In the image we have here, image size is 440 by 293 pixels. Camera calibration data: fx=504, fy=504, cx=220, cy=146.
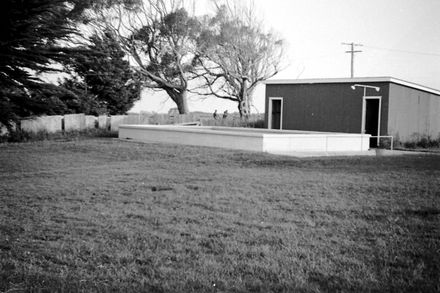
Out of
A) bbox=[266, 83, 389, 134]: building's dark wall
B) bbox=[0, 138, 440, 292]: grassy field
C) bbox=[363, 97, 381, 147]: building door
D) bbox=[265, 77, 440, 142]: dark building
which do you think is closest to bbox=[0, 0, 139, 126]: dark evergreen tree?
bbox=[0, 138, 440, 292]: grassy field

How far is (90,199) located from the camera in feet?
26.2

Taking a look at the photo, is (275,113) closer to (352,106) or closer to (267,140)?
(352,106)

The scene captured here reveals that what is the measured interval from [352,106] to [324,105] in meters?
1.47

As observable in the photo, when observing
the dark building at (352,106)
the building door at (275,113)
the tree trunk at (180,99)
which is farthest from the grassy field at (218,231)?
the tree trunk at (180,99)

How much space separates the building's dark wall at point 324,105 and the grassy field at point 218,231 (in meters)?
11.8

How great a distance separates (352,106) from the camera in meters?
23.6

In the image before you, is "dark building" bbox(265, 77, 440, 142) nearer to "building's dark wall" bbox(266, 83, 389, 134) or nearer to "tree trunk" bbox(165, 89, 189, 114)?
"building's dark wall" bbox(266, 83, 389, 134)

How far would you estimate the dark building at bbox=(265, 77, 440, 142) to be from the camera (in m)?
22.9

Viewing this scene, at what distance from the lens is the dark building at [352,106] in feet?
75.2

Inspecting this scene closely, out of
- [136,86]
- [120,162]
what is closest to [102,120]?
[136,86]

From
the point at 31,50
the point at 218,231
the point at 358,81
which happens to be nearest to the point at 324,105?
the point at 358,81

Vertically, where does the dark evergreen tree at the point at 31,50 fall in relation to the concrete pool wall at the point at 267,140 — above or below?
above

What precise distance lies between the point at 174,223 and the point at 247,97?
34.7 m

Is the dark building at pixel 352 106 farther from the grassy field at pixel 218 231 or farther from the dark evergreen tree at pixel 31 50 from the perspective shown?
the dark evergreen tree at pixel 31 50
